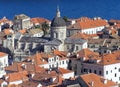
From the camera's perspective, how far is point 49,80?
63.8 metres

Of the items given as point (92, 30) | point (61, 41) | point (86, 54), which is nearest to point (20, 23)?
point (92, 30)

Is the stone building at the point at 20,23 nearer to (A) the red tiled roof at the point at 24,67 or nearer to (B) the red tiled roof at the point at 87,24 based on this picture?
(B) the red tiled roof at the point at 87,24

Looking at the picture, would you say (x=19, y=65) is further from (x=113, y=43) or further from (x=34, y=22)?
(x=34, y=22)

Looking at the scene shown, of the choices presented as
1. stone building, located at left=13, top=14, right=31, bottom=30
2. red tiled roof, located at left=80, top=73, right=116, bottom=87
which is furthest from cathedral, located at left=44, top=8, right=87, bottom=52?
red tiled roof, located at left=80, top=73, right=116, bottom=87

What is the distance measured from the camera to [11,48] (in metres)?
85.2

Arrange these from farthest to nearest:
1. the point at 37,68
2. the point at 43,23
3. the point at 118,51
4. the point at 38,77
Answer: the point at 43,23
the point at 118,51
the point at 37,68
the point at 38,77

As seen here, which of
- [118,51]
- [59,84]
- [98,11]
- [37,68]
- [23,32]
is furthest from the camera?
[98,11]

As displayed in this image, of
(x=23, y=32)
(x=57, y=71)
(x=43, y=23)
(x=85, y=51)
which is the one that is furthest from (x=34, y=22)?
(x=57, y=71)

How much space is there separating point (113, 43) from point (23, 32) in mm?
15181

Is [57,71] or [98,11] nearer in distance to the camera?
[57,71]

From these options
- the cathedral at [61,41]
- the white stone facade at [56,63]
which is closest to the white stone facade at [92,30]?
the cathedral at [61,41]

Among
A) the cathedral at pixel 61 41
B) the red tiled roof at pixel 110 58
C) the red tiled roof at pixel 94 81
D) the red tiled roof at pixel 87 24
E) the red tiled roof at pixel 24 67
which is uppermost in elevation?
the red tiled roof at pixel 87 24

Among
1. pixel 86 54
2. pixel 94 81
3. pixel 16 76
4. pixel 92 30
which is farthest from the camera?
pixel 92 30

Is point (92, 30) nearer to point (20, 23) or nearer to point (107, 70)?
point (20, 23)
